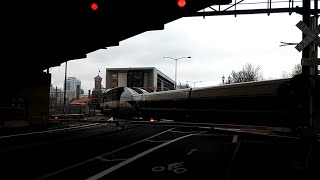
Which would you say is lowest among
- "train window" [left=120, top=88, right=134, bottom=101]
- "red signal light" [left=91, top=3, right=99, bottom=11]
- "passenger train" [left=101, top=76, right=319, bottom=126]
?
"passenger train" [left=101, top=76, right=319, bottom=126]

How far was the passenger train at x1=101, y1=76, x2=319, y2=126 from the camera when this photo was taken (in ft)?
54.2

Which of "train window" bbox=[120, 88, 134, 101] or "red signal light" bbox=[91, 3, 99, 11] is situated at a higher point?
"red signal light" bbox=[91, 3, 99, 11]

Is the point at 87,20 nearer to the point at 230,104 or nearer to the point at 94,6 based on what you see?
the point at 94,6

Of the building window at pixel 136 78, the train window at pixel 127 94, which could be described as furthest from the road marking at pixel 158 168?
the building window at pixel 136 78

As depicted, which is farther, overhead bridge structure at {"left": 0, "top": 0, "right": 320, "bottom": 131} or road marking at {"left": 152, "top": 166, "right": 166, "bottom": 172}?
overhead bridge structure at {"left": 0, "top": 0, "right": 320, "bottom": 131}

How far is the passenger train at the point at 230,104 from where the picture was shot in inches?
651

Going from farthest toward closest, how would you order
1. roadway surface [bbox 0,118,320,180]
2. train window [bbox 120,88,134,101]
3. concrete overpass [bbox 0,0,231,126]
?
train window [bbox 120,88,134,101] < concrete overpass [bbox 0,0,231,126] < roadway surface [bbox 0,118,320,180]

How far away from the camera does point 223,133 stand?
938 inches

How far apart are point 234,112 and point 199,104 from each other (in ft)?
14.7

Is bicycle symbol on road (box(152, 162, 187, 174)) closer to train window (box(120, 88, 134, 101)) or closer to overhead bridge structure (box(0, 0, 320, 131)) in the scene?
overhead bridge structure (box(0, 0, 320, 131))

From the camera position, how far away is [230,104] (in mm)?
21078

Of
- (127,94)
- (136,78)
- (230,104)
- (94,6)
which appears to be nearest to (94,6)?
(94,6)

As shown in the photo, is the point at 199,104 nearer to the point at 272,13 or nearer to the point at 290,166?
the point at 272,13

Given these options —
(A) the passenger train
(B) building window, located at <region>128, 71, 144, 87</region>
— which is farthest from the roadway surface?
(B) building window, located at <region>128, 71, 144, 87</region>
